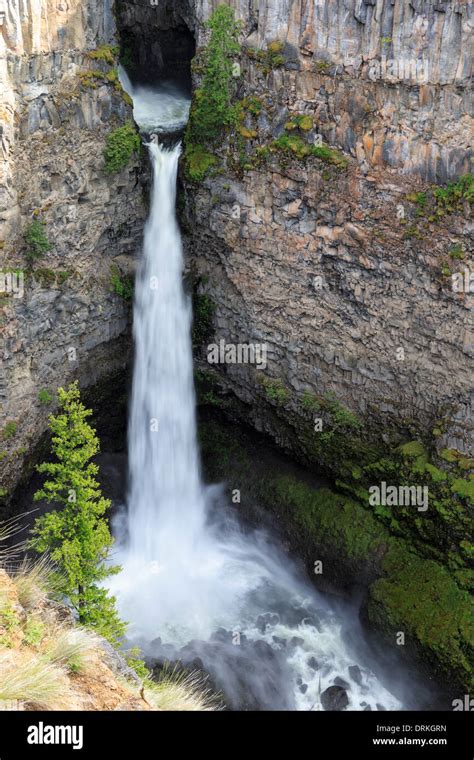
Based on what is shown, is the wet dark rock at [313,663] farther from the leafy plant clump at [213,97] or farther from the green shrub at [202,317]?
the leafy plant clump at [213,97]

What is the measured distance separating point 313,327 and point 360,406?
111 inches

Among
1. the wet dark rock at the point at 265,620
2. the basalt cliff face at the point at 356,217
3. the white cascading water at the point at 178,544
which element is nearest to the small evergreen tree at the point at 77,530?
the white cascading water at the point at 178,544

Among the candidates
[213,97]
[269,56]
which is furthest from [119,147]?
[269,56]

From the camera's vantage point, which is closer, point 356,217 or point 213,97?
point 356,217

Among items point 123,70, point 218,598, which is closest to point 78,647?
point 218,598

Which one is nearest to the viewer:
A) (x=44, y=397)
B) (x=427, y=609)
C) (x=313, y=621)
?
(x=427, y=609)

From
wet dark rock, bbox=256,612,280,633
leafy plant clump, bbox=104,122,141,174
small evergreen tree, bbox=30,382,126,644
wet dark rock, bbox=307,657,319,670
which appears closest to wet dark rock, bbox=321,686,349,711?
wet dark rock, bbox=307,657,319,670

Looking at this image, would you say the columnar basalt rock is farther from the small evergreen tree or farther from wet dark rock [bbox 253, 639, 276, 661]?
wet dark rock [bbox 253, 639, 276, 661]

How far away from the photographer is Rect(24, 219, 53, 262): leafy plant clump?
2252 cm

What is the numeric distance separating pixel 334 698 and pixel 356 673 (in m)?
1.16

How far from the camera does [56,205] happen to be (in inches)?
908

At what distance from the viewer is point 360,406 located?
2462 centimetres

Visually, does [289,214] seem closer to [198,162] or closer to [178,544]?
[198,162]

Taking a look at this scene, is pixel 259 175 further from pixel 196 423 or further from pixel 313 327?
pixel 196 423
